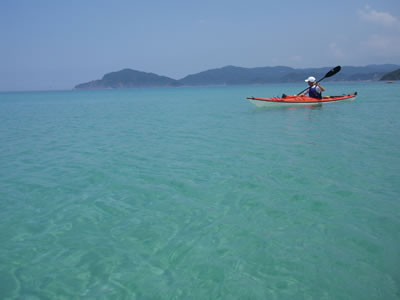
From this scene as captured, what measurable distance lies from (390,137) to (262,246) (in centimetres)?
1067

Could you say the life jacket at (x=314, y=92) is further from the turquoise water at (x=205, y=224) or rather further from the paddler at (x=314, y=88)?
the turquoise water at (x=205, y=224)

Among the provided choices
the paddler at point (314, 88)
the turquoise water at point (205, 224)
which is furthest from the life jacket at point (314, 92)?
the turquoise water at point (205, 224)

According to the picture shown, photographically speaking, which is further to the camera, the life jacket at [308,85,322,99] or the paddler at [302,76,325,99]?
the life jacket at [308,85,322,99]

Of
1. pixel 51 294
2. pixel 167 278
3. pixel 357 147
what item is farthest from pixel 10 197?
pixel 357 147

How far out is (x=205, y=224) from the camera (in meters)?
5.29

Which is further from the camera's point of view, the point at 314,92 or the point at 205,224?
the point at 314,92

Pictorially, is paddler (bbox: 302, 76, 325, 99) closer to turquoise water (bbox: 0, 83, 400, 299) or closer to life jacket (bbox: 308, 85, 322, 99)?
life jacket (bbox: 308, 85, 322, 99)

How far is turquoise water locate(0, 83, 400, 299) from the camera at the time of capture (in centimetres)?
382

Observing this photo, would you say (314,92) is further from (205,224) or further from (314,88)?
(205,224)

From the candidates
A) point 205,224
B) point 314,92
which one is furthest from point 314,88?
point 205,224

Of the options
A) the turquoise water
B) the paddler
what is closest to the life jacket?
the paddler

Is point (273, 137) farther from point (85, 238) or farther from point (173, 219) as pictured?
point (85, 238)

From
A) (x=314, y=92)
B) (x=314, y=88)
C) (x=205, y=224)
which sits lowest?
(x=205, y=224)

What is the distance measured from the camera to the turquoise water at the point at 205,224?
12.5ft
